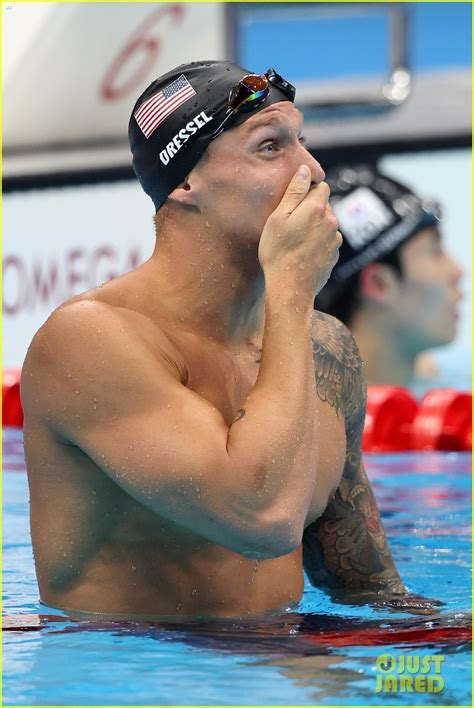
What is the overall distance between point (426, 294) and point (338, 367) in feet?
14.9

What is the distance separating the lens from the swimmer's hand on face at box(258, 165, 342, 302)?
2.42m

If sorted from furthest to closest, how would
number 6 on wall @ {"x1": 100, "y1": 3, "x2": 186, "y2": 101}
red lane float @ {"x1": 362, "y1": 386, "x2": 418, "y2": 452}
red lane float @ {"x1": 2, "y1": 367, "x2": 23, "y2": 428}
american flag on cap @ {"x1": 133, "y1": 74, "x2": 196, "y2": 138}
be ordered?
number 6 on wall @ {"x1": 100, "y1": 3, "x2": 186, "y2": 101} < red lane float @ {"x1": 2, "y1": 367, "x2": 23, "y2": 428} < red lane float @ {"x1": 362, "y1": 386, "x2": 418, "y2": 452} < american flag on cap @ {"x1": 133, "y1": 74, "x2": 196, "y2": 138}

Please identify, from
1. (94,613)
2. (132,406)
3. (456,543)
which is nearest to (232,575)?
(94,613)

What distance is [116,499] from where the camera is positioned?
250 cm

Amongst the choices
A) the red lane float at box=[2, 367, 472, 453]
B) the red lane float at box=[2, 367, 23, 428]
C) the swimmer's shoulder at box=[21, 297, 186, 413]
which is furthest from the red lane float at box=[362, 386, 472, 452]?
the swimmer's shoulder at box=[21, 297, 186, 413]

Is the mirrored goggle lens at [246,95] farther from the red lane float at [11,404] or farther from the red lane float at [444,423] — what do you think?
the red lane float at [11,404]

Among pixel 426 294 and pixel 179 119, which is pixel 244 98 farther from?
pixel 426 294

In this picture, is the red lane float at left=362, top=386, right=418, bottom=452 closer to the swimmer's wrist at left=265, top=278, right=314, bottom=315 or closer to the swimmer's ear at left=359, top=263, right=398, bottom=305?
the swimmer's ear at left=359, top=263, right=398, bottom=305

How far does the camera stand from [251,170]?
8.29 ft

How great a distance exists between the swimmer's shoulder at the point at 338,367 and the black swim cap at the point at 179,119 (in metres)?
0.55

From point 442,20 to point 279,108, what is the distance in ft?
41.7

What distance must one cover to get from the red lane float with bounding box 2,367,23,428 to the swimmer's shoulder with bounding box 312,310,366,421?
187 inches

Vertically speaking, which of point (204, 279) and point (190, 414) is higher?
point (204, 279)

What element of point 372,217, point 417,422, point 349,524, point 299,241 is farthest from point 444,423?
point 299,241
